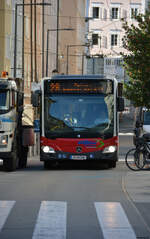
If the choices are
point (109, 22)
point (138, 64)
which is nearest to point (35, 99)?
point (138, 64)

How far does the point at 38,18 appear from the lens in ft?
257

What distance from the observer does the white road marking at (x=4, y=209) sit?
40.5ft

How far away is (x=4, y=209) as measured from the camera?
541 inches

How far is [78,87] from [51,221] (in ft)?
48.2

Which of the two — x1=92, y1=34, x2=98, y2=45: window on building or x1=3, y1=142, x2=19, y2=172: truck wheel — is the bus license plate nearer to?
x1=3, y1=142, x2=19, y2=172: truck wheel

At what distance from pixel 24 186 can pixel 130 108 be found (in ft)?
323

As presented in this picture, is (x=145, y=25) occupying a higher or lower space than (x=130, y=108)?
higher

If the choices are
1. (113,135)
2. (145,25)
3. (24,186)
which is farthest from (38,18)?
(24,186)

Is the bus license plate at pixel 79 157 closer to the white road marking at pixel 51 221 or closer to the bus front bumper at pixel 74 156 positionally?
the bus front bumper at pixel 74 156

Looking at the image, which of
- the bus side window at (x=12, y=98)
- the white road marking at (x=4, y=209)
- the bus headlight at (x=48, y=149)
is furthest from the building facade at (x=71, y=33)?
the white road marking at (x=4, y=209)

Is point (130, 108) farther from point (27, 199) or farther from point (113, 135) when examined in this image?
point (27, 199)

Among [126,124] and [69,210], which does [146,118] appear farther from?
[126,124]

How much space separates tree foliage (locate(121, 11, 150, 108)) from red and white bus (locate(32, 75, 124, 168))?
1674 centimetres

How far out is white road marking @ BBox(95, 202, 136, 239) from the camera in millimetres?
11077
